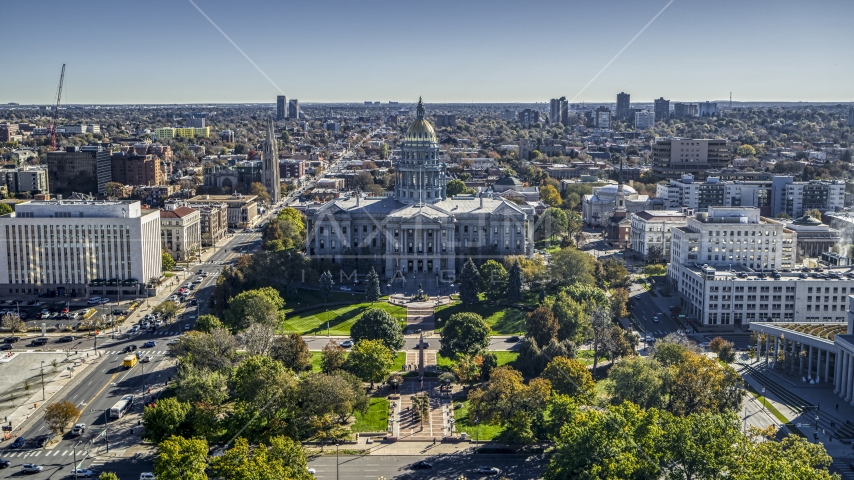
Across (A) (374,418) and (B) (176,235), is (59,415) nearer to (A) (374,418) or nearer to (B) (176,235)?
(A) (374,418)

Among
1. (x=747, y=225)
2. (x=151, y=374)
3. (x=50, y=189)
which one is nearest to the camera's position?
(x=151, y=374)

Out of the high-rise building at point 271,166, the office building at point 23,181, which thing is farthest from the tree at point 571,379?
the office building at point 23,181

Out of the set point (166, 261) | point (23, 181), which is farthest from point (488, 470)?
point (23, 181)

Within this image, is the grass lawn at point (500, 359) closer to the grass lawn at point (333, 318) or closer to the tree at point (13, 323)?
the grass lawn at point (333, 318)

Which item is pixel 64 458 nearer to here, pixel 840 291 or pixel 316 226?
pixel 316 226

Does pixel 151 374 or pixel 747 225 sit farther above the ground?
pixel 747 225

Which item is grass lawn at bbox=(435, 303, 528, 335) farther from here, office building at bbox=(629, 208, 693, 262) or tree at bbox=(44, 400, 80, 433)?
tree at bbox=(44, 400, 80, 433)

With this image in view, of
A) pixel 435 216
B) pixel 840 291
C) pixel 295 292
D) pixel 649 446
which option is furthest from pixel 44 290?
pixel 840 291
